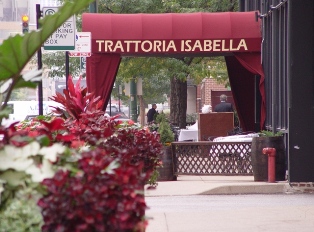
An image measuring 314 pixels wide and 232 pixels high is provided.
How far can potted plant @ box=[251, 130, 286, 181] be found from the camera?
15.9m

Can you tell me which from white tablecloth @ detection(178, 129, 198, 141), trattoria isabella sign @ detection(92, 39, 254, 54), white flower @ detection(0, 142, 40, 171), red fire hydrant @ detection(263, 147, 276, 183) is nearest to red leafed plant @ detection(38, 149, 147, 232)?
white flower @ detection(0, 142, 40, 171)

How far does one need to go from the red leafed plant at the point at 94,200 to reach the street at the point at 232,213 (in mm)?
5725

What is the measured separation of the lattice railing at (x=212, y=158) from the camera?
17469mm

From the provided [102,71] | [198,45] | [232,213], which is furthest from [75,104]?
[102,71]

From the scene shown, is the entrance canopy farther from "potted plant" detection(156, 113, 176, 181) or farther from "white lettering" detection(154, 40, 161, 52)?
"potted plant" detection(156, 113, 176, 181)

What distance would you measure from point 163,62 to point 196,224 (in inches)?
710

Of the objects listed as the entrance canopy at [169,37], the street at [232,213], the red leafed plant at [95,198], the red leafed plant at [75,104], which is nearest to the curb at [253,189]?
the street at [232,213]

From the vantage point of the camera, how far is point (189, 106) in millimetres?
50719

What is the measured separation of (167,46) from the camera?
18.9 m

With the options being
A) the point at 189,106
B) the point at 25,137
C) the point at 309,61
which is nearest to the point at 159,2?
the point at 309,61

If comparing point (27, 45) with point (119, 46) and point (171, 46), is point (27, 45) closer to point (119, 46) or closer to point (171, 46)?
point (119, 46)

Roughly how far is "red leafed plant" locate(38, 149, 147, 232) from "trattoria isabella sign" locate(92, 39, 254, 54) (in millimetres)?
Answer: 14460

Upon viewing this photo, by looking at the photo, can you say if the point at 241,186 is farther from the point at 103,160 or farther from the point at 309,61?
the point at 103,160

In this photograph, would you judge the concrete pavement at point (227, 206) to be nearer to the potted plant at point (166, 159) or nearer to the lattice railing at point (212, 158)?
the lattice railing at point (212, 158)
